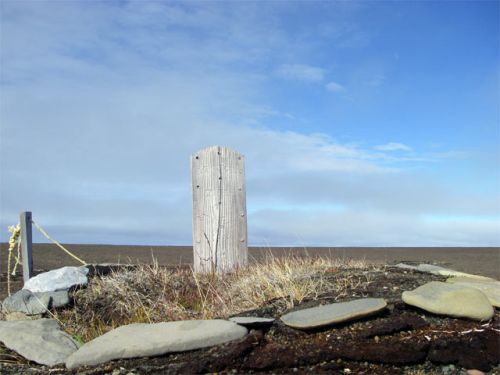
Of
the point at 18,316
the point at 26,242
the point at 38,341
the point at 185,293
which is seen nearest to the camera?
the point at 38,341

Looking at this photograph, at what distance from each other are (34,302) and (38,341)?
193 centimetres

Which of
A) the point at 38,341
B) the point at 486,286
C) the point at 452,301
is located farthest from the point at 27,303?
the point at 486,286

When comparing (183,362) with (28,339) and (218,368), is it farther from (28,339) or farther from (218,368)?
(28,339)

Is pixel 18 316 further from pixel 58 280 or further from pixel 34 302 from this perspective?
pixel 58 280

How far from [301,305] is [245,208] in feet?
11.6

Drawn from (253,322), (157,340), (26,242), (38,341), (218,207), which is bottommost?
(38,341)

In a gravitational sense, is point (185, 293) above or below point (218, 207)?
below

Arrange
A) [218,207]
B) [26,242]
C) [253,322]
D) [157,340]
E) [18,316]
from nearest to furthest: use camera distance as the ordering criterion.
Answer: [157,340] → [253,322] → [18,316] → [218,207] → [26,242]

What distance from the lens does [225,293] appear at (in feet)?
21.1

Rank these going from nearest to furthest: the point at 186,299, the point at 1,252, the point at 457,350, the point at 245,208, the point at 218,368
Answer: the point at 218,368
the point at 457,350
the point at 186,299
the point at 245,208
the point at 1,252

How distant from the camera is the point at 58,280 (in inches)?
296

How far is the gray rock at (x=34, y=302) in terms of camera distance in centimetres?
698

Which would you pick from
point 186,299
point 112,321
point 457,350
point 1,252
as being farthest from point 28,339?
point 1,252

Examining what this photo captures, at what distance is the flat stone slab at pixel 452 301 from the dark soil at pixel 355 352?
81 millimetres
